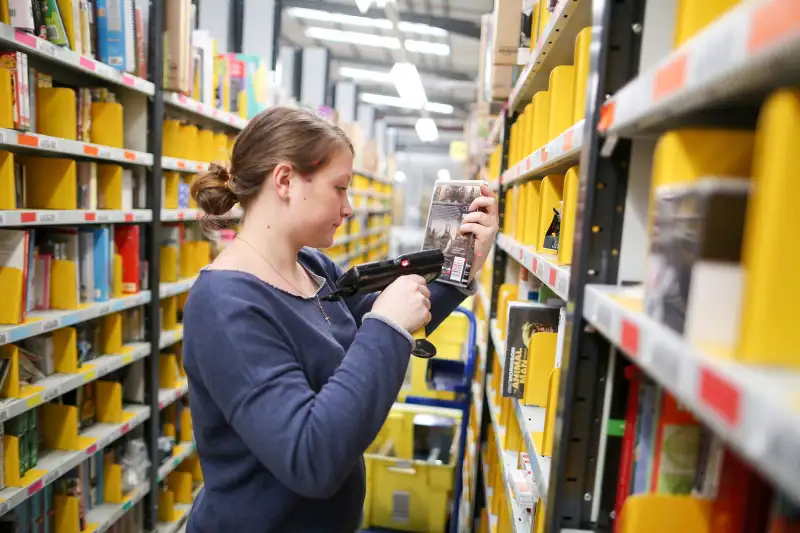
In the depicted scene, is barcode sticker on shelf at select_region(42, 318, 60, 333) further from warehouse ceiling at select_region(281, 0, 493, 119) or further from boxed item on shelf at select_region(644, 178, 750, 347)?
warehouse ceiling at select_region(281, 0, 493, 119)

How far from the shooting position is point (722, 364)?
1.66ft

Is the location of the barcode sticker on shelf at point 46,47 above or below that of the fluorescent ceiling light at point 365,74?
below

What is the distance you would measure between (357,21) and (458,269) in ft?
22.2

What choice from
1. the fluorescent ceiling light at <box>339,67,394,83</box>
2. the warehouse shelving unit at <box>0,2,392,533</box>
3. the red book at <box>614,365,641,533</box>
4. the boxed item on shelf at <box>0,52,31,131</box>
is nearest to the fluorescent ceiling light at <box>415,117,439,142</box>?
the fluorescent ceiling light at <box>339,67,394,83</box>

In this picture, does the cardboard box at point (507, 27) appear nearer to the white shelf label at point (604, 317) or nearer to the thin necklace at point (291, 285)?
the thin necklace at point (291, 285)

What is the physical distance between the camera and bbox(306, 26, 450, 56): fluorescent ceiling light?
27.5ft

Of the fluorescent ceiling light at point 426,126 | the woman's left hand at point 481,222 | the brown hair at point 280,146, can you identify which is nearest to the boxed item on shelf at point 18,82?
the brown hair at point 280,146

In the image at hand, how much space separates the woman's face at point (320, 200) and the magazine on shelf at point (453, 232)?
1.57ft

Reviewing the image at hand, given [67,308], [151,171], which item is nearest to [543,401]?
[67,308]

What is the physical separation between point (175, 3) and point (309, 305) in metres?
2.23

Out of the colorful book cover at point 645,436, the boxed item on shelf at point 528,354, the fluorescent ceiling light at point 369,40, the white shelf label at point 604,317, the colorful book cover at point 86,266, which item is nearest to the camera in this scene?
the white shelf label at point 604,317

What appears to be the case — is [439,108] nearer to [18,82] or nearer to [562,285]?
[18,82]

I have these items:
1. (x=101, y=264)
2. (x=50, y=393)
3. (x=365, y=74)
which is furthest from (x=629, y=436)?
(x=365, y=74)

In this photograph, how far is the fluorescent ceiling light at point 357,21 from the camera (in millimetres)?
7383
